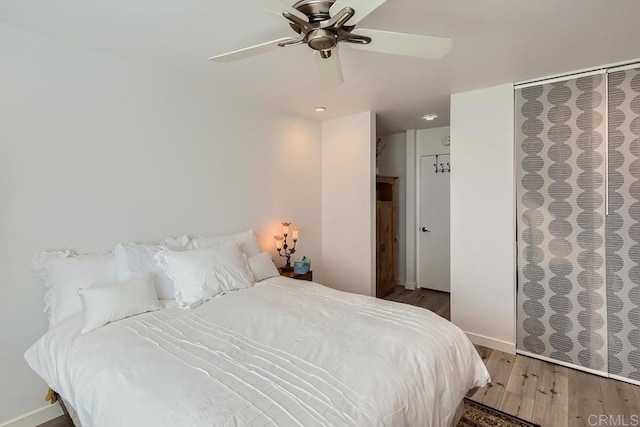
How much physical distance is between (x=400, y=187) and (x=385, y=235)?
3.15 ft


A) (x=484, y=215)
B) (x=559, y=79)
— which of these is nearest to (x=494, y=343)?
(x=484, y=215)

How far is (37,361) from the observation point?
1739 millimetres

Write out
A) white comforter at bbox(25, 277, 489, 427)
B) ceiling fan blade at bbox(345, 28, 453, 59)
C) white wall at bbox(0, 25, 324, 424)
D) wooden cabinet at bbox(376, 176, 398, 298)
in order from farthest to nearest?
wooden cabinet at bbox(376, 176, 398, 298)
white wall at bbox(0, 25, 324, 424)
ceiling fan blade at bbox(345, 28, 453, 59)
white comforter at bbox(25, 277, 489, 427)

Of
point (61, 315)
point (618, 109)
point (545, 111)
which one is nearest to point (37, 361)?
point (61, 315)

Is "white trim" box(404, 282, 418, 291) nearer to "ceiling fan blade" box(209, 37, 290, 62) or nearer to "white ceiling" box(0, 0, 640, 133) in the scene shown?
"white ceiling" box(0, 0, 640, 133)

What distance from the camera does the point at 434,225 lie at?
15.5 ft

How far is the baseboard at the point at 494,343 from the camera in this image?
2887 mm

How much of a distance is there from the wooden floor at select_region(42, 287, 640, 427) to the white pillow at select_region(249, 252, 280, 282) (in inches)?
61.1

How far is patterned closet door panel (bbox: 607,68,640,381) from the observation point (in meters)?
2.36

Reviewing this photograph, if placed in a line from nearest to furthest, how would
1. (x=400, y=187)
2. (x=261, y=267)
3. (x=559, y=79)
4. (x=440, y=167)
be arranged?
(x=559, y=79) → (x=261, y=267) → (x=440, y=167) → (x=400, y=187)

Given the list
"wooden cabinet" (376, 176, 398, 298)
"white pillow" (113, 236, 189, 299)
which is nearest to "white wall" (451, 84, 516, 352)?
"wooden cabinet" (376, 176, 398, 298)

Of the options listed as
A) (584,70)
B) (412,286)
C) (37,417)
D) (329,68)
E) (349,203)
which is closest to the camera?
(329,68)

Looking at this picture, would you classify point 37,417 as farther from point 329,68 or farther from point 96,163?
point 329,68

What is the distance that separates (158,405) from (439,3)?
7.36ft
